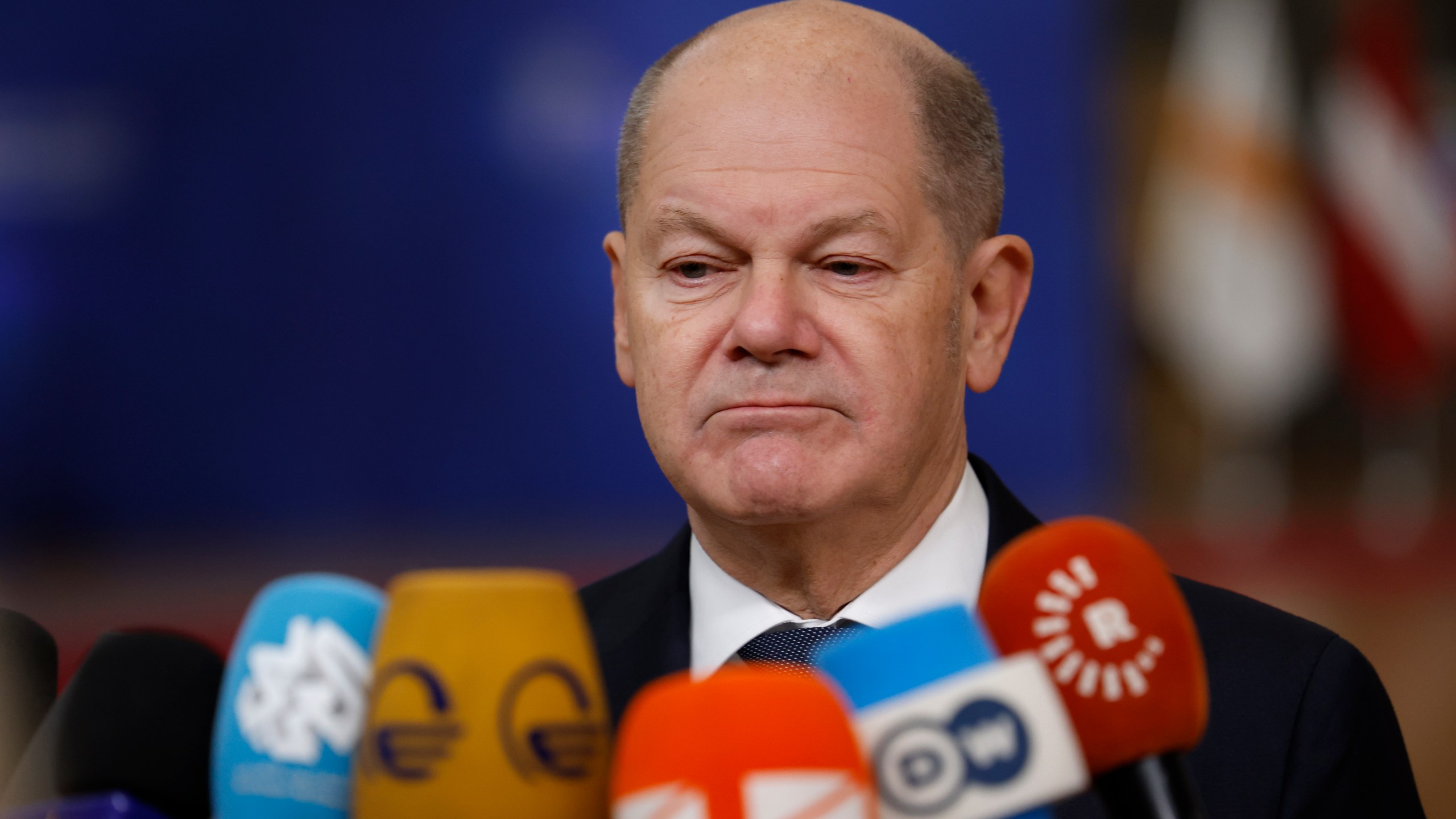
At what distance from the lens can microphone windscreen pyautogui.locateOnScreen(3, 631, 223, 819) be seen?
90 cm

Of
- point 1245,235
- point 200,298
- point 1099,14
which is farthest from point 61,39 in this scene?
point 1245,235

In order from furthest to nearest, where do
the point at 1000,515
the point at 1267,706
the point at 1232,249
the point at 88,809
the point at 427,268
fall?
the point at 1232,249 → the point at 427,268 → the point at 1000,515 → the point at 1267,706 → the point at 88,809

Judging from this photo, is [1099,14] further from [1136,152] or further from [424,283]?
[424,283]

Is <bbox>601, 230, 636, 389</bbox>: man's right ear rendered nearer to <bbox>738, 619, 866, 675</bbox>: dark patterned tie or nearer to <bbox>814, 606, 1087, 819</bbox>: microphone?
<bbox>738, 619, 866, 675</bbox>: dark patterned tie

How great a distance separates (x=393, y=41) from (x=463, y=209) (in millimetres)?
827

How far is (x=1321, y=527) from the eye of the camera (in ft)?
→ 21.9

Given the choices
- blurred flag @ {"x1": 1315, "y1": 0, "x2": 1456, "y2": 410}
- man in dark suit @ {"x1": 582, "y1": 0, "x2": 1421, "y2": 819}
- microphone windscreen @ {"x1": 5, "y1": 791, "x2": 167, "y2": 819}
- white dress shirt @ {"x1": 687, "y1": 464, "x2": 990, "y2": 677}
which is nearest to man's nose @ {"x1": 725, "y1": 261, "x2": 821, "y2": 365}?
man in dark suit @ {"x1": 582, "y1": 0, "x2": 1421, "y2": 819}

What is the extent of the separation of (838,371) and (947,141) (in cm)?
35

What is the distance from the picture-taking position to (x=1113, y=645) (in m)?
0.90

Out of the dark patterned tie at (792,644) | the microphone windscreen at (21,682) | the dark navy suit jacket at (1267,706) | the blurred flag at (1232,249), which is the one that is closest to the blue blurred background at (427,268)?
the blurred flag at (1232,249)

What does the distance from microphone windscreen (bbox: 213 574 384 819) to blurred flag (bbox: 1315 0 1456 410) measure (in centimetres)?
670

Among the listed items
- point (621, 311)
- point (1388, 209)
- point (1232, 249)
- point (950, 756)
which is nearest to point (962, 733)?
point (950, 756)

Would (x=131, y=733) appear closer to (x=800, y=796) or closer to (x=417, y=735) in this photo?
(x=417, y=735)

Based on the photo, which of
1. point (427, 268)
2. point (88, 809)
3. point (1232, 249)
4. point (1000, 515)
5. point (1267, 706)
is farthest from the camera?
point (1232, 249)
